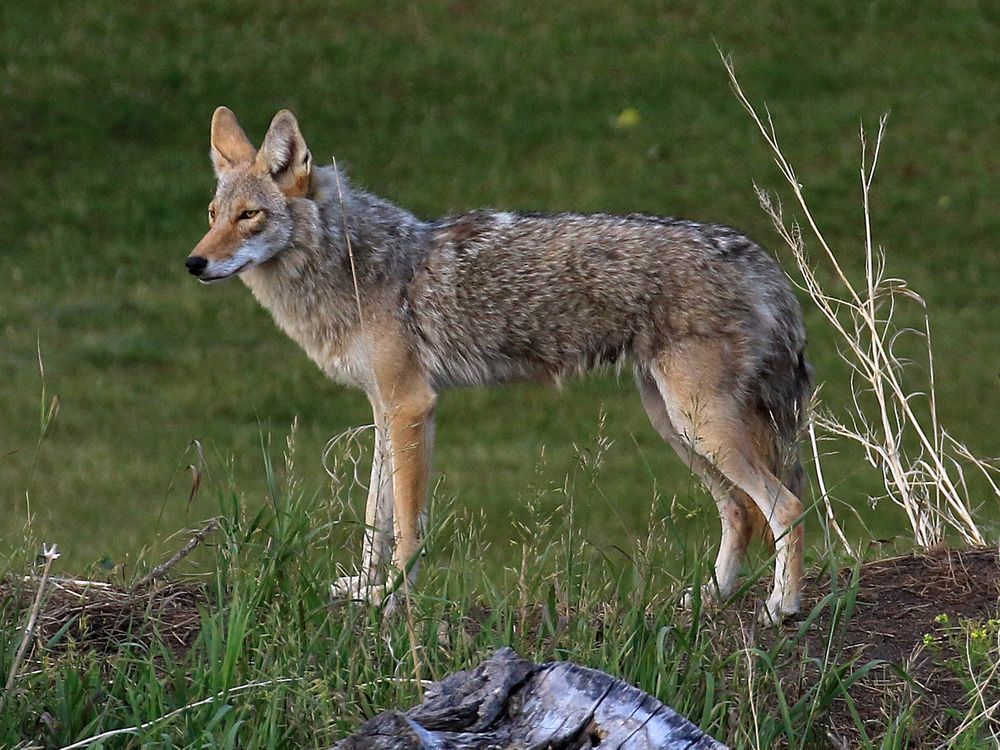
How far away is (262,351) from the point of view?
615 inches

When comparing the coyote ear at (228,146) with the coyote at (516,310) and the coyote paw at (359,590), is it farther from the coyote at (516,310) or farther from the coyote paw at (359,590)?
the coyote paw at (359,590)

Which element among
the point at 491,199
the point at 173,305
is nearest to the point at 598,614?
the point at 173,305

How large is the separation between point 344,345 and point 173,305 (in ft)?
34.0

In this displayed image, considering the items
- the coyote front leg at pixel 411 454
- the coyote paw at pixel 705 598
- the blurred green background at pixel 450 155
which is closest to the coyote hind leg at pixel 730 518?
the coyote front leg at pixel 411 454

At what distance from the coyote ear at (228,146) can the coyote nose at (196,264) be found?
676 millimetres

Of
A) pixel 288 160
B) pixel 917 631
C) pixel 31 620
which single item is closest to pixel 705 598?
pixel 917 631

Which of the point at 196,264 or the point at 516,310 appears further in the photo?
the point at 516,310

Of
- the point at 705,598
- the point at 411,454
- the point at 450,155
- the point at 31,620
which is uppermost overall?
the point at 31,620

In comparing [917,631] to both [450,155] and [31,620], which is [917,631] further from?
[450,155]

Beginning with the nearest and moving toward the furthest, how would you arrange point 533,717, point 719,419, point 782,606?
point 533,717 → point 782,606 → point 719,419

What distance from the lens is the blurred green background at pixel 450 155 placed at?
14078 millimetres

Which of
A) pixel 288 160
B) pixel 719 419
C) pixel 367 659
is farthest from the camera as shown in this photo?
pixel 288 160

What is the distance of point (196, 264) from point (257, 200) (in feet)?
1.62

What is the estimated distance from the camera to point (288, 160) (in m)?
6.68
